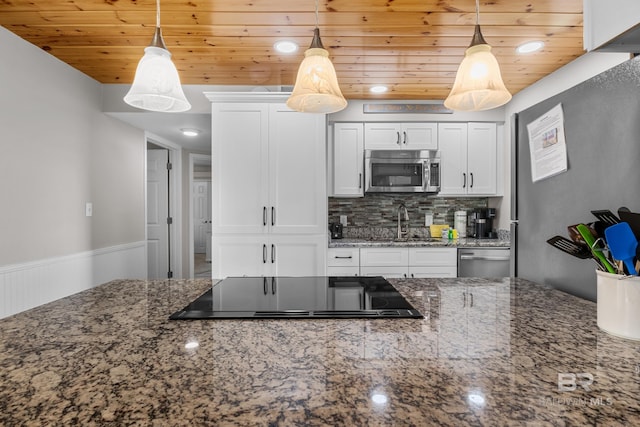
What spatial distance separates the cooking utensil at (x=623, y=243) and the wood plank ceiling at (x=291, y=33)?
5.49ft

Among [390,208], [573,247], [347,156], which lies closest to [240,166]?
[347,156]

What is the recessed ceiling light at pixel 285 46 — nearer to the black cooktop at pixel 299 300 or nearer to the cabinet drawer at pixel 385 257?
the black cooktop at pixel 299 300

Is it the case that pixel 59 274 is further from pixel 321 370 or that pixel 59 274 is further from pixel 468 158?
pixel 468 158

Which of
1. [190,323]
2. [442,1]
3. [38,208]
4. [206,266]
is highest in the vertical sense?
[442,1]

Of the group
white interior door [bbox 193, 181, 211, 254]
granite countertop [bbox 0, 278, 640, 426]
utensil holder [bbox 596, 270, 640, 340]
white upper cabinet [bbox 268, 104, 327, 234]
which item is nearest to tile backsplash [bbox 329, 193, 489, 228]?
white upper cabinet [bbox 268, 104, 327, 234]

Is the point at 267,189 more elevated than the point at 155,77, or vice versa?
the point at 155,77

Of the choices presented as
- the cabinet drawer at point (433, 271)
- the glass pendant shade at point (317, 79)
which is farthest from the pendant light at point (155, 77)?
the cabinet drawer at point (433, 271)

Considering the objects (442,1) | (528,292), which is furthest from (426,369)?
(442,1)

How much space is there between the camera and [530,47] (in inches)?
96.3

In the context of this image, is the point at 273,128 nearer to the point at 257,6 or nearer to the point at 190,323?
the point at 257,6

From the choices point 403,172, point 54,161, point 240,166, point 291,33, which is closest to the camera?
point 291,33

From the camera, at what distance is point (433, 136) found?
11.9ft

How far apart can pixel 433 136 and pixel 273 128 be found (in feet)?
5.62

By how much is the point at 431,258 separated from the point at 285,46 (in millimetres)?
2220
